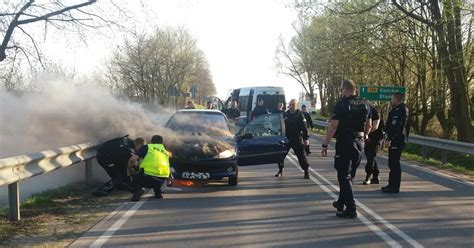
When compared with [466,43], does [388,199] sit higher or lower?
lower

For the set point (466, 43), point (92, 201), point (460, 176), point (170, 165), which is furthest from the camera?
point (466, 43)

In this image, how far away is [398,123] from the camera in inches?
394

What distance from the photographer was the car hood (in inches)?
396

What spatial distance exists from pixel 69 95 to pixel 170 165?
323 cm

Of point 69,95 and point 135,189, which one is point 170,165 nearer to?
point 135,189

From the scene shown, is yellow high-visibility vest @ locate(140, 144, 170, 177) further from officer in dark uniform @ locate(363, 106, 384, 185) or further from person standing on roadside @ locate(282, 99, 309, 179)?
officer in dark uniform @ locate(363, 106, 384, 185)

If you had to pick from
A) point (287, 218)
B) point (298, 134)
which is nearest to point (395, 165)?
point (298, 134)

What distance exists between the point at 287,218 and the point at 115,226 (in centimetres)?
240

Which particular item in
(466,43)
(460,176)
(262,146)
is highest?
(466,43)

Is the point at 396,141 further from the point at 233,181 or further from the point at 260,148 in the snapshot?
the point at 233,181

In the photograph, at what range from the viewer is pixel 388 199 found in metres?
9.14

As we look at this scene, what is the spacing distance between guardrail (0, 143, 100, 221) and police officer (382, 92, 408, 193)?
19.2 ft

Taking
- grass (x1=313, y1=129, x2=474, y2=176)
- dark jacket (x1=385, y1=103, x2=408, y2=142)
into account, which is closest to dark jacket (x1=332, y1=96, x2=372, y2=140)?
dark jacket (x1=385, y1=103, x2=408, y2=142)

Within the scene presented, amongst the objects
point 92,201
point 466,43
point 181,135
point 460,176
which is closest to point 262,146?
point 181,135
